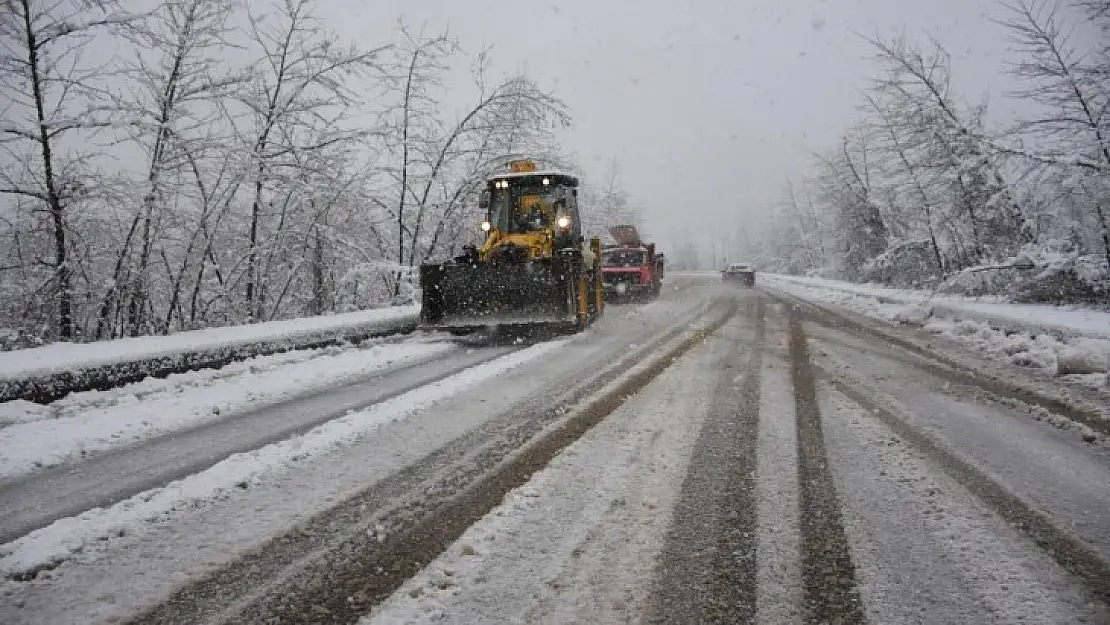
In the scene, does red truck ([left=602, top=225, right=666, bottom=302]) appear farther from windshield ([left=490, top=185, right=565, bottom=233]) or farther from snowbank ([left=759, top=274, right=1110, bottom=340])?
snowbank ([left=759, top=274, right=1110, bottom=340])

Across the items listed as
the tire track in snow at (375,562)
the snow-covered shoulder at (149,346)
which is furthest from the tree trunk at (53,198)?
the tire track in snow at (375,562)

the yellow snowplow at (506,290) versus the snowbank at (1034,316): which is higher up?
the yellow snowplow at (506,290)

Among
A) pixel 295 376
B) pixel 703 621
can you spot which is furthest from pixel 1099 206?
pixel 295 376

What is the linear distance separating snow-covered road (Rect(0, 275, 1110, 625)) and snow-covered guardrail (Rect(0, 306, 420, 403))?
5.44 feet

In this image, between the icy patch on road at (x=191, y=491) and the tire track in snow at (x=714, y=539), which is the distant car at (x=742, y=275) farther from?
the icy patch on road at (x=191, y=491)

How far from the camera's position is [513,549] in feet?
6.77

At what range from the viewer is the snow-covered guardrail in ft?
13.8

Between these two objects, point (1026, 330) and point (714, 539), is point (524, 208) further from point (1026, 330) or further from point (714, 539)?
point (714, 539)

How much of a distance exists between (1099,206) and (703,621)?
1162 cm

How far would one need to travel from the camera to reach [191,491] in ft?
8.74

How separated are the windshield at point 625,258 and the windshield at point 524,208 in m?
8.36

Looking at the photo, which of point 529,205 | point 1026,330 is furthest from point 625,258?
point 1026,330

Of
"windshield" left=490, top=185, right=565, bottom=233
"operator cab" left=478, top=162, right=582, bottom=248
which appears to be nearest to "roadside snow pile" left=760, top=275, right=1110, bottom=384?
"operator cab" left=478, top=162, right=582, bottom=248

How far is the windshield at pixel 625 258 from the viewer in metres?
18.3
